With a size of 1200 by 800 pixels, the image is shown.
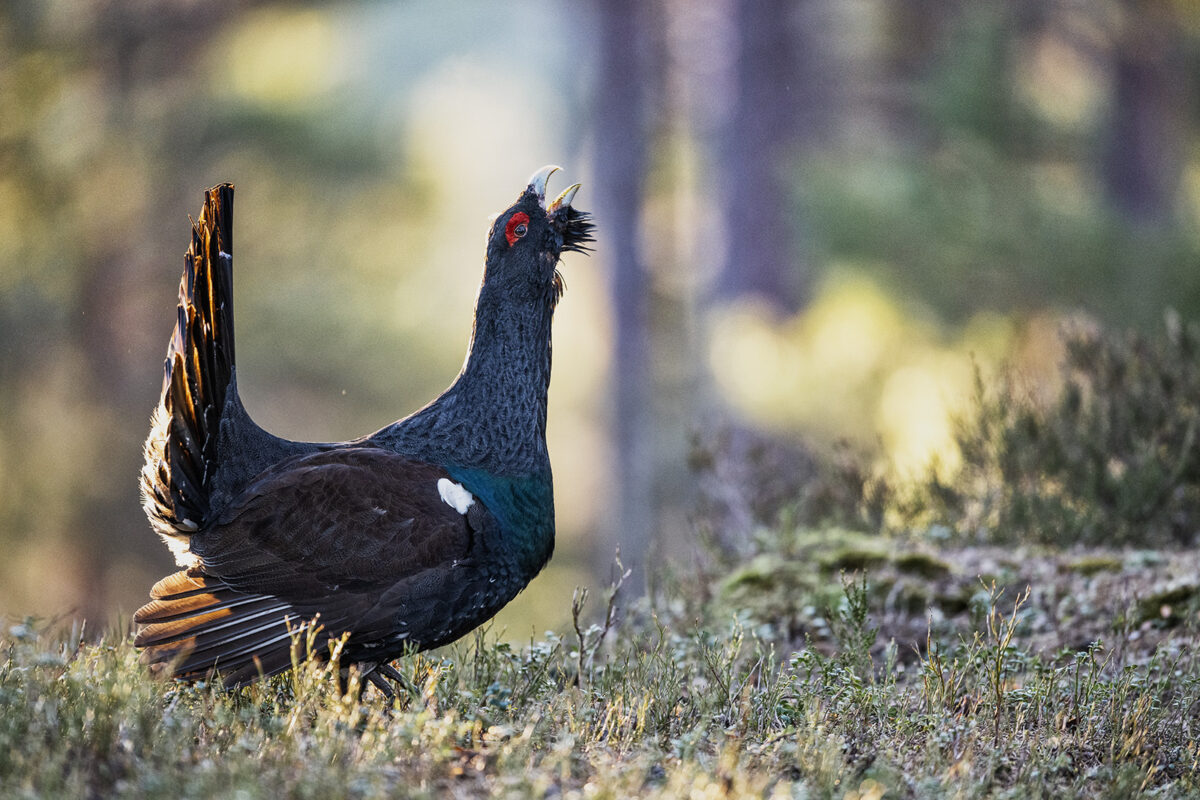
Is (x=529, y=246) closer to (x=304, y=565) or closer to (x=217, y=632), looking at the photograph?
(x=304, y=565)

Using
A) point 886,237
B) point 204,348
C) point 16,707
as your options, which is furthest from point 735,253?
point 16,707

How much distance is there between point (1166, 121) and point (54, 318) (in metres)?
13.2

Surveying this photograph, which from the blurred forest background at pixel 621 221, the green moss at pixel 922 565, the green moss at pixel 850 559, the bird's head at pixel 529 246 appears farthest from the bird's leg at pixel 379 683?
the blurred forest background at pixel 621 221

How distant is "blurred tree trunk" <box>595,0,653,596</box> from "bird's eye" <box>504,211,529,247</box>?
9801 millimetres

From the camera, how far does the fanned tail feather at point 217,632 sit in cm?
382

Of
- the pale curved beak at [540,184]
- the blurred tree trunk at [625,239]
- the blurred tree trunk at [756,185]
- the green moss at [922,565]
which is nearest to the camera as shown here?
the pale curved beak at [540,184]

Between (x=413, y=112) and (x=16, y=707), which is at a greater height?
(x=413, y=112)

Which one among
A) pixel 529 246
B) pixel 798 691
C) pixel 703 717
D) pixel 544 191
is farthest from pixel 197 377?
pixel 798 691

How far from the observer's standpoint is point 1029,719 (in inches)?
153

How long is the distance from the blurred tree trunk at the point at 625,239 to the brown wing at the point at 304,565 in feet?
33.7

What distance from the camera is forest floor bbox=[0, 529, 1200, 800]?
305cm

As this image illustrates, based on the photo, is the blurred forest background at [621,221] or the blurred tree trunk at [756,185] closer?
the blurred forest background at [621,221]

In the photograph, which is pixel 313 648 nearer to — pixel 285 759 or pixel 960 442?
pixel 285 759

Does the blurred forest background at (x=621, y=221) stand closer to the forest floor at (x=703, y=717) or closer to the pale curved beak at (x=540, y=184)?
the forest floor at (x=703, y=717)
